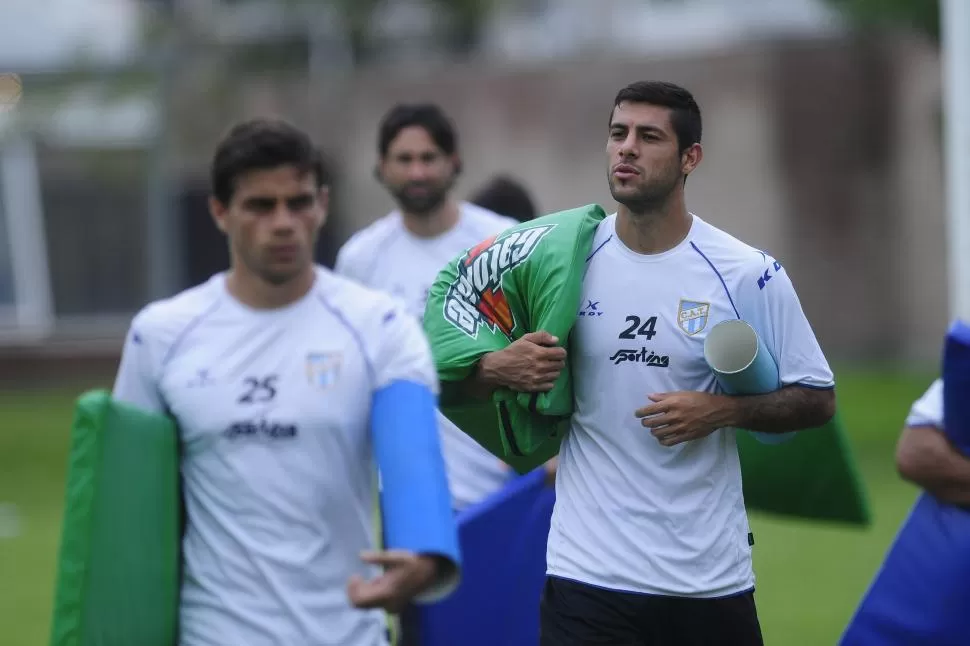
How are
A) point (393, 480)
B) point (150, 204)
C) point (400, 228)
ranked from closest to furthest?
point (393, 480) → point (400, 228) → point (150, 204)

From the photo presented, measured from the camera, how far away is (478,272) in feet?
15.5

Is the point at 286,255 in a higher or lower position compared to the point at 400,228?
lower

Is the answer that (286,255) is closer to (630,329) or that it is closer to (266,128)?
(266,128)

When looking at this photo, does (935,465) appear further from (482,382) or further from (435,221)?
(435,221)

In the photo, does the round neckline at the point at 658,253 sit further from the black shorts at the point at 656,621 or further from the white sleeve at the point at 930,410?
the white sleeve at the point at 930,410

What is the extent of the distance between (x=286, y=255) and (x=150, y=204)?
69.3 ft

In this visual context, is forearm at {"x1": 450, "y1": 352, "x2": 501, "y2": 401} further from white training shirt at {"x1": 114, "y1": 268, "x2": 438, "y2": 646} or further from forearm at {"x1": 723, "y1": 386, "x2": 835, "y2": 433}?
forearm at {"x1": 723, "y1": 386, "x2": 835, "y2": 433}

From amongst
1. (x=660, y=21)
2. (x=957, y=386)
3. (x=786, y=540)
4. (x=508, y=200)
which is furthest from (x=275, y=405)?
(x=660, y=21)

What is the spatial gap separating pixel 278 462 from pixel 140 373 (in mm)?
477

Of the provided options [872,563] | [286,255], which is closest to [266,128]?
[286,255]

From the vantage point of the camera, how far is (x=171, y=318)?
4.42 m

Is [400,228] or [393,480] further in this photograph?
[400,228]

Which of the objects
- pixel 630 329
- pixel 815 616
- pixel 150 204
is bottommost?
pixel 815 616

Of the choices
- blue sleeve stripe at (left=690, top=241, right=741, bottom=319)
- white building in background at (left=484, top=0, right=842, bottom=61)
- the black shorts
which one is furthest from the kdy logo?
the black shorts
